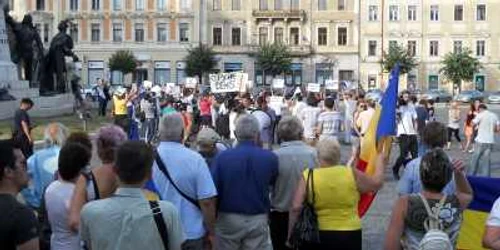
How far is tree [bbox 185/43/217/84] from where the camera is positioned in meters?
81.7

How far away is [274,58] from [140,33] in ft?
46.8

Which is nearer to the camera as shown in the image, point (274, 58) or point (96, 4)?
point (274, 58)

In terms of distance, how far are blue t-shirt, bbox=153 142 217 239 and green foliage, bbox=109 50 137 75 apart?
7609 centimetres

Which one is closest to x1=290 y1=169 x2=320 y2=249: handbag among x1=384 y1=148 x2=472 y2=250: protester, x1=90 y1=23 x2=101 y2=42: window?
x1=384 y1=148 x2=472 y2=250: protester

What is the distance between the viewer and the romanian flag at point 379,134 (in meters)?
7.54

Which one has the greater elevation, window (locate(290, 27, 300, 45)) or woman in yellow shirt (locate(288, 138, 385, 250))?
window (locate(290, 27, 300, 45))

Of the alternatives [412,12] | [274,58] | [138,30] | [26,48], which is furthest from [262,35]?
[26,48]

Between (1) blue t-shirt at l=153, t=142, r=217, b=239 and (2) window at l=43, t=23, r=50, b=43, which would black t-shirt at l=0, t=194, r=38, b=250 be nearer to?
(1) blue t-shirt at l=153, t=142, r=217, b=239

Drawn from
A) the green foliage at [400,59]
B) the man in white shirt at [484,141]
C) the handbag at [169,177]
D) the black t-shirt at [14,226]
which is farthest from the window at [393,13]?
the black t-shirt at [14,226]

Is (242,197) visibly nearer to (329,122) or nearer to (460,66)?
(329,122)

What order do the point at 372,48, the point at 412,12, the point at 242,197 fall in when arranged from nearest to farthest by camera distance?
the point at 242,197, the point at 412,12, the point at 372,48

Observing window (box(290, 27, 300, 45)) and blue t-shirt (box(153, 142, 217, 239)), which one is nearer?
blue t-shirt (box(153, 142, 217, 239))

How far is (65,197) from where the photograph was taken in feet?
20.1

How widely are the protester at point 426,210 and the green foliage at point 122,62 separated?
77.7m
